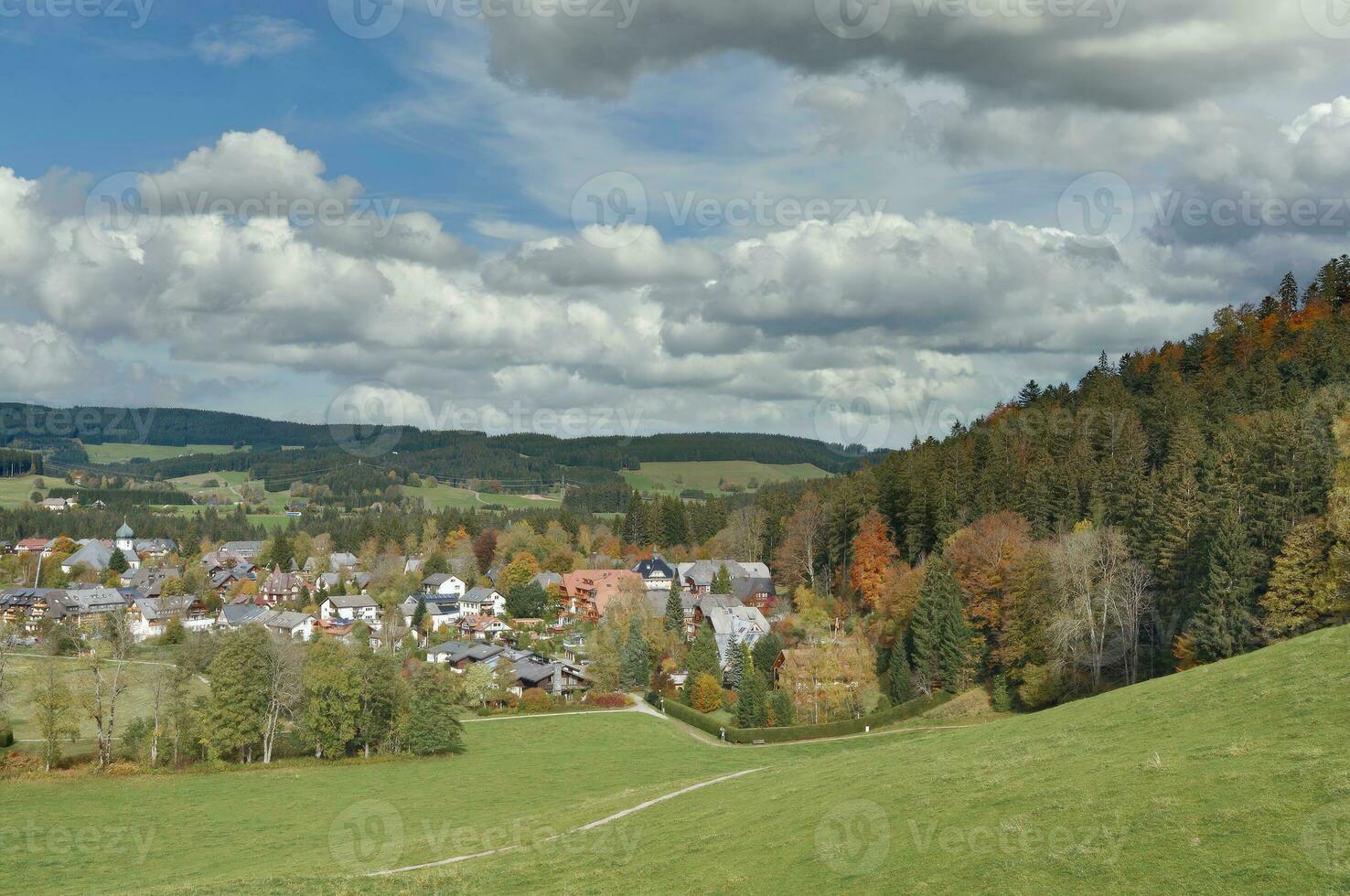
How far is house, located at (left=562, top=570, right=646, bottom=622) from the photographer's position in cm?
11594

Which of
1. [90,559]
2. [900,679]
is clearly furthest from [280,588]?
[900,679]

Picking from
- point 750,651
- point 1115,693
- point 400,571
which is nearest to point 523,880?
point 1115,693

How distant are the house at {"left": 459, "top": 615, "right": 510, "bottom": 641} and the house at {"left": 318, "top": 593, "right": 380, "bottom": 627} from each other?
1523cm

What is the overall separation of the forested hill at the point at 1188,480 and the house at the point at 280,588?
75998 millimetres

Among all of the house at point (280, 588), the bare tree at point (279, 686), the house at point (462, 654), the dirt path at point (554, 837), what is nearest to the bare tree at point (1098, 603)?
the dirt path at point (554, 837)

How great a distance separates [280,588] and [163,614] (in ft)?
63.7

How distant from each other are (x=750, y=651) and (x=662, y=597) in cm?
3309

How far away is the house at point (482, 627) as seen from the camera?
355 feet

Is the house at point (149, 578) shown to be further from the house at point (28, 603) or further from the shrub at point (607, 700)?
the shrub at point (607, 700)

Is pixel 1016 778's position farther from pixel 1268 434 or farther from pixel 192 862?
pixel 1268 434

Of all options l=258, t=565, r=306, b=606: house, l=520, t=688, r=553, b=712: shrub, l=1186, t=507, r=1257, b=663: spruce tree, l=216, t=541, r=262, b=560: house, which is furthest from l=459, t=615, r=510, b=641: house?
l=216, t=541, r=262, b=560: house

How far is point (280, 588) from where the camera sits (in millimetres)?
143500

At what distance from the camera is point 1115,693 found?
1407 inches

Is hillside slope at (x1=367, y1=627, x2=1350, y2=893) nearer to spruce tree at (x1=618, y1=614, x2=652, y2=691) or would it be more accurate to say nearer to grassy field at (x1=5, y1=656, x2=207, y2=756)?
grassy field at (x1=5, y1=656, x2=207, y2=756)
